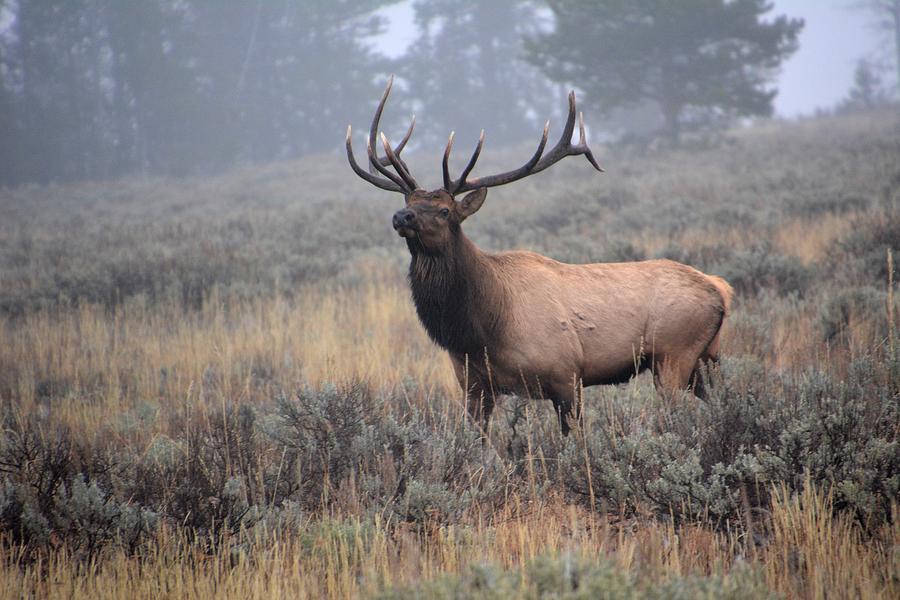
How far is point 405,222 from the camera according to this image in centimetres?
449

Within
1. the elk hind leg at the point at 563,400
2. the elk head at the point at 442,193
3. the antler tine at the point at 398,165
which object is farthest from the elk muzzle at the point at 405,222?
the elk hind leg at the point at 563,400

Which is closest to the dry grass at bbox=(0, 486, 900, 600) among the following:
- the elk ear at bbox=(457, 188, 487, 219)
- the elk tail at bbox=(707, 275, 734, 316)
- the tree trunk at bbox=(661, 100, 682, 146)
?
the elk tail at bbox=(707, 275, 734, 316)

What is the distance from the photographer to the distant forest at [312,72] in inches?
1043

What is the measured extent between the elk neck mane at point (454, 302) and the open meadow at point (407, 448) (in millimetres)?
552

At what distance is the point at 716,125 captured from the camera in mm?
28078

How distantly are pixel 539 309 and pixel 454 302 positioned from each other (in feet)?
1.95

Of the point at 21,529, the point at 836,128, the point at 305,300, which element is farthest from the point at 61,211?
the point at 836,128

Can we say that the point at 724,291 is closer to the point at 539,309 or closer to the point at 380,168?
the point at 539,309

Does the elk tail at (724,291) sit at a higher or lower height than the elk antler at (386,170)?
lower

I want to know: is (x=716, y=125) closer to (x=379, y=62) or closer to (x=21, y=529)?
(x=379, y=62)

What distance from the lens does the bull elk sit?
4.75 meters

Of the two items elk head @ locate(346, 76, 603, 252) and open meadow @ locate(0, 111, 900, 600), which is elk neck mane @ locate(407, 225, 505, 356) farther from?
open meadow @ locate(0, 111, 900, 600)

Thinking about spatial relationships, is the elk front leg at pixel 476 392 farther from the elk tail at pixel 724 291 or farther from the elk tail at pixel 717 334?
the elk tail at pixel 724 291

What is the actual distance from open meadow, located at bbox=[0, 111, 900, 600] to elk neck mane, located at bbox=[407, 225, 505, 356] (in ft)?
1.81
